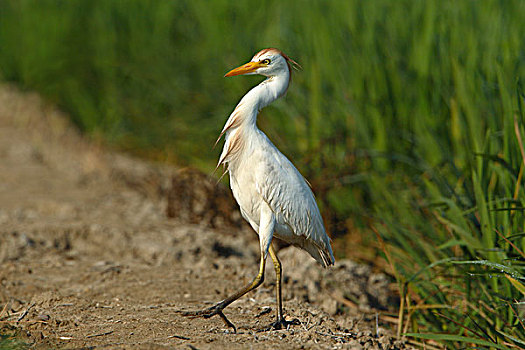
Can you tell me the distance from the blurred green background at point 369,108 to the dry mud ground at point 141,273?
0.37 meters

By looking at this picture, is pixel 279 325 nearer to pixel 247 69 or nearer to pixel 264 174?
pixel 264 174

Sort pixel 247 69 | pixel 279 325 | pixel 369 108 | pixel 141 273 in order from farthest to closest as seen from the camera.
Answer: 1. pixel 369 108
2. pixel 141 273
3. pixel 279 325
4. pixel 247 69

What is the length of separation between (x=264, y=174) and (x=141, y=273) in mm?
1293

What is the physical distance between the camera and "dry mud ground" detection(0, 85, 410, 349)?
2.77m

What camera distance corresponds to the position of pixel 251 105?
268cm

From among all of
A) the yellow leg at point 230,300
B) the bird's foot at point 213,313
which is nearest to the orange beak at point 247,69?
the yellow leg at point 230,300

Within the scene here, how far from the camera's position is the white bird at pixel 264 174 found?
8.83ft

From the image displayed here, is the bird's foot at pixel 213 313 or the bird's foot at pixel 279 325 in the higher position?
the bird's foot at pixel 213 313

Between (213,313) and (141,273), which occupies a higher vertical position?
(141,273)

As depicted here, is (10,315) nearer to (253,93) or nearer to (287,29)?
(253,93)

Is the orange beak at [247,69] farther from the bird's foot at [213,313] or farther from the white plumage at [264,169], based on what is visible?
the bird's foot at [213,313]

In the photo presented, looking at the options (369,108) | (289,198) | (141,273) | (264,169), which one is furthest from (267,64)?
(369,108)

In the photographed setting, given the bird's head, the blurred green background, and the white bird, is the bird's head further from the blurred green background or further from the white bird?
the blurred green background

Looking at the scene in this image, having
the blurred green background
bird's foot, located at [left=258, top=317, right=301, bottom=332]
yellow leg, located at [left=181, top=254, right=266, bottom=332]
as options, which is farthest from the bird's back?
the blurred green background
